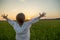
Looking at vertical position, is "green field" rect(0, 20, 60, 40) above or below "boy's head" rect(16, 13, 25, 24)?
below

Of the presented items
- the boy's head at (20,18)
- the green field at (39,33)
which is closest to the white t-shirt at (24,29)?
the boy's head at (20,18)

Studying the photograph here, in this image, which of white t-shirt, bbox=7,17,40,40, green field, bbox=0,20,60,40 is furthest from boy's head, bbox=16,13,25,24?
green field, bbox=0,20,60,40

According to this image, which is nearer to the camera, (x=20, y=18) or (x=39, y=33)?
(x=20, y=18)

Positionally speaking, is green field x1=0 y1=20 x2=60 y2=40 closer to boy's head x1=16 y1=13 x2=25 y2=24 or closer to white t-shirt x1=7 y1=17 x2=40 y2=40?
white t-shirt x1=7 y1=17 x2=40 y2=40

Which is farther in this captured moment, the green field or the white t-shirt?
the green field

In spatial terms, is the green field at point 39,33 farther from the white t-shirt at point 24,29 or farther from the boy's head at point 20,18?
the boy's head at point 20,18

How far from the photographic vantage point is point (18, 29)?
4867mm

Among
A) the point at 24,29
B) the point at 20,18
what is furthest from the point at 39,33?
the point at 20,18

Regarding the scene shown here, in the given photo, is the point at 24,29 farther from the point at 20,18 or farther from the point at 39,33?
the point at 39,33

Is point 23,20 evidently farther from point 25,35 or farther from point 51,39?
point 51,39

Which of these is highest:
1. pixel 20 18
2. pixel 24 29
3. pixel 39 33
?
pixel 20 18

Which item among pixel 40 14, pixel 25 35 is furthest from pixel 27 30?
pixel 40 14

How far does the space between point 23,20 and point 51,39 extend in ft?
15.8

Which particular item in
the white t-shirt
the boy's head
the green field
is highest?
the boy's head
